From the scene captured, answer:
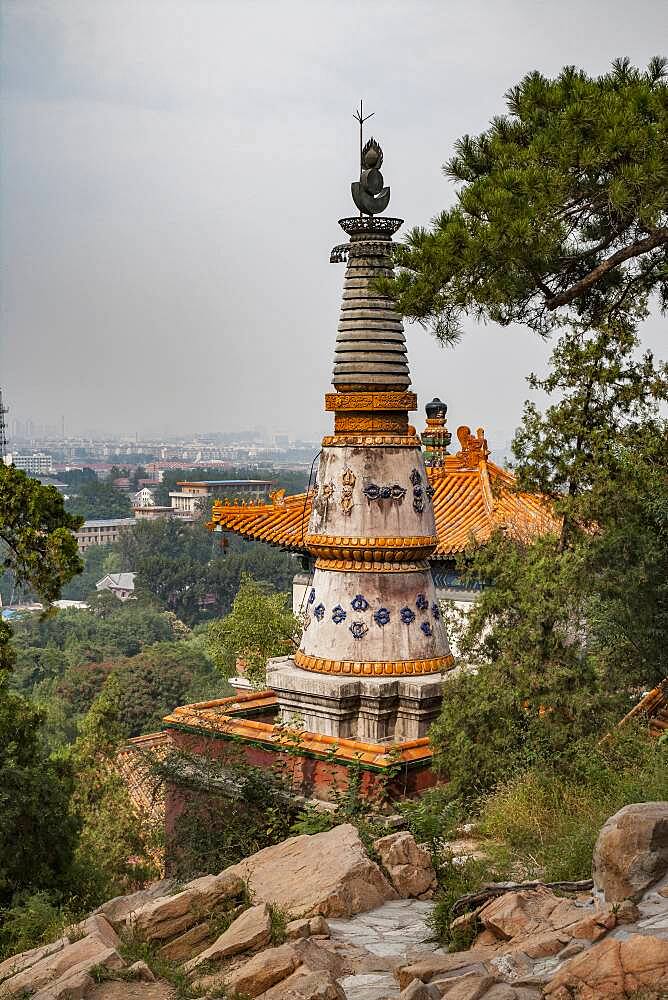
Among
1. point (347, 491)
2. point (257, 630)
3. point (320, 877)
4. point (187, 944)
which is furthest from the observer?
point (257, 630)

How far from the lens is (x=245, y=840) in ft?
31.8

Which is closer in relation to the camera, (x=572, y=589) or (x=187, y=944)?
(x=187, y=944)

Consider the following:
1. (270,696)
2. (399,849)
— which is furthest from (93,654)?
(399,849)

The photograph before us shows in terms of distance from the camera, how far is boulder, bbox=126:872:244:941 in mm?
7496

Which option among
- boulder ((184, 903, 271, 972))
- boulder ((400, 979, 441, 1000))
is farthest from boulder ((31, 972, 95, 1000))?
boulder ((400, 979, 441, 1000))

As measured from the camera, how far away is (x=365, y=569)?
37.6ft

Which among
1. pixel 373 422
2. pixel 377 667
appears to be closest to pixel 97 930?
pixel 377 667

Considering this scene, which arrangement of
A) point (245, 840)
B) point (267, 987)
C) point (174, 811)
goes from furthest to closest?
point (174, 811)
point (245, 840)
point (267, 987)

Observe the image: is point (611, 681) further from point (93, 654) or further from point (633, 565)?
point (93, 654)

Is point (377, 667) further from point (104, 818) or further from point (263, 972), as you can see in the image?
point (104, 818)

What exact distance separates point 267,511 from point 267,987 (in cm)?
1172

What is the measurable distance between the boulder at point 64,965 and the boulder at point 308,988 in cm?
113

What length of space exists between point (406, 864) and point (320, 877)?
685 mm

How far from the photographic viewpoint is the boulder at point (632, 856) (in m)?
6.38
